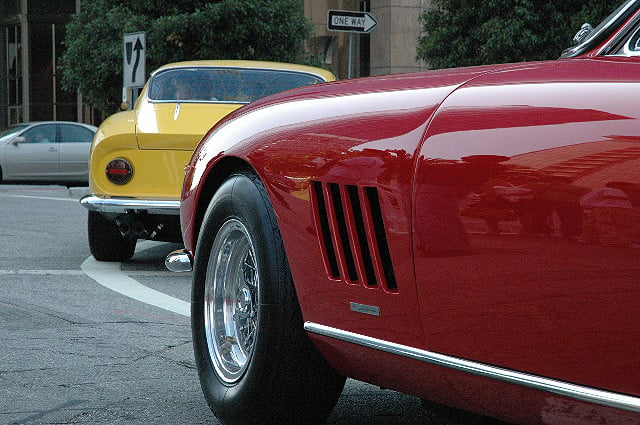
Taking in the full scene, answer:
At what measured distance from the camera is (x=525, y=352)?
7.99 ft

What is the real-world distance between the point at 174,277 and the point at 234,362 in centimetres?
440

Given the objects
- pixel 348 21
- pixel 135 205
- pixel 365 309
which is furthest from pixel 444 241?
pixel 348 21

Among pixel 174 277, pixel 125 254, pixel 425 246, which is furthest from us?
pixel 125 254

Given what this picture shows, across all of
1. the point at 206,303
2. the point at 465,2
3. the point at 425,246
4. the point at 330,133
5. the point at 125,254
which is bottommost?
the point at 125,254

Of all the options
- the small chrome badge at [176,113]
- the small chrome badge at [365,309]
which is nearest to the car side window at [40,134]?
the small chrome badge at [176,113]

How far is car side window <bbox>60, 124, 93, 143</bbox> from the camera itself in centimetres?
2286

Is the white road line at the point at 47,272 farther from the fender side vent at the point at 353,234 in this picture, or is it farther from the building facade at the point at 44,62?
the building facade at the point at 44,62

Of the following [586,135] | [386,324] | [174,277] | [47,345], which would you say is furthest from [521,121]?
[174,277]

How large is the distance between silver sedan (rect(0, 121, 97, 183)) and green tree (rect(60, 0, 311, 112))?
1.28 metres

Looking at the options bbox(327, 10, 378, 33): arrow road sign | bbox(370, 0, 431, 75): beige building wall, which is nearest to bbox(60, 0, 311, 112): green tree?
bbox(327, 10, 378, 33): arrow road sign

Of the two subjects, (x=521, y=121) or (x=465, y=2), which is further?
(x=465, y=2)

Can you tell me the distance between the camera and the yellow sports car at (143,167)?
26.7 feet

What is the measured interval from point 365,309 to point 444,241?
1.37 ft

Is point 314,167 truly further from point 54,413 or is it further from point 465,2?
point 465,2
